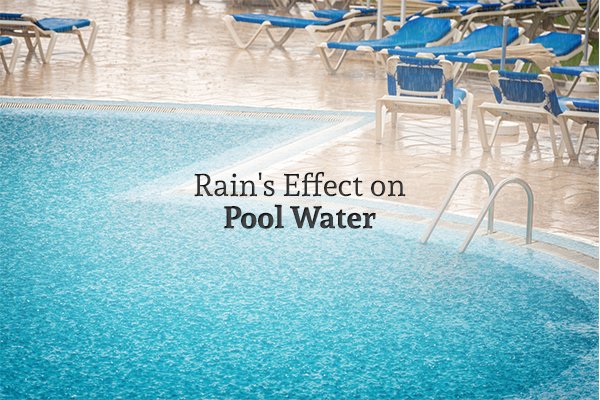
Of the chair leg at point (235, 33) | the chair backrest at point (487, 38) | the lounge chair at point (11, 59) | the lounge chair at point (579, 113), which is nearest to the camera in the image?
the lounge chair at point (579, 113)

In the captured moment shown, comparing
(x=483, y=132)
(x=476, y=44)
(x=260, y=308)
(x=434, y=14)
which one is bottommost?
(x=260, y=308)

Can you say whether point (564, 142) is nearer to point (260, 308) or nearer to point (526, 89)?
point (526, 89)


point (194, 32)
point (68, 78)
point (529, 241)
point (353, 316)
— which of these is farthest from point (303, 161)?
point (194, 32)

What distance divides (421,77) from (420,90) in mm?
106

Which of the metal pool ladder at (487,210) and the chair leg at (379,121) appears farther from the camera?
the chair leg at (379,121)

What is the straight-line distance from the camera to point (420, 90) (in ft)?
25.6

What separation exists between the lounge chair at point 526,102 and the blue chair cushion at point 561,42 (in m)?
2.15

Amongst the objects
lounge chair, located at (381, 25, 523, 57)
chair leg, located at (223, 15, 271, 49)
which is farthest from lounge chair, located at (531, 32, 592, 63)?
chair leg, located at (223, 15, 271, 49)

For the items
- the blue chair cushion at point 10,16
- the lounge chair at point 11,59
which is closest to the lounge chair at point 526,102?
the lounge chair at point 11,59

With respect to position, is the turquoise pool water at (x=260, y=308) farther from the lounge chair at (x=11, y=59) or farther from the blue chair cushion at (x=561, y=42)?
the blue chair cushion at (x=561, y=42)

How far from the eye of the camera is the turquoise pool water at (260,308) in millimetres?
3951

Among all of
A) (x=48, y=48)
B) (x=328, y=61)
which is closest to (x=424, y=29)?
(x=328, y=61)

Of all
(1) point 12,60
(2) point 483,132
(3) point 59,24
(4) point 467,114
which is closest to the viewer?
(2) point 483,132

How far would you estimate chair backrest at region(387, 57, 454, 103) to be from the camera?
7.68 m
